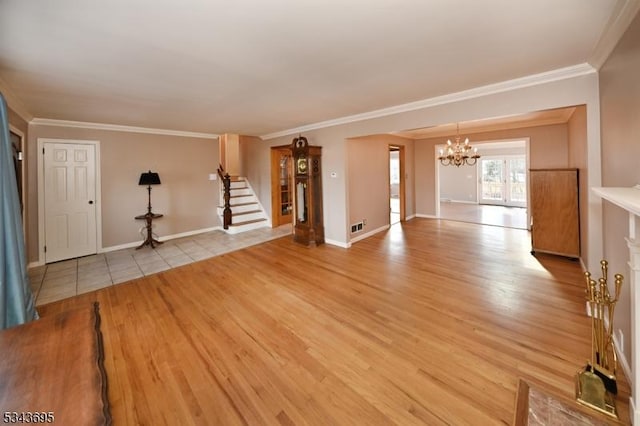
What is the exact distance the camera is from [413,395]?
166 centimetres

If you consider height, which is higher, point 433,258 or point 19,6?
point 19,6

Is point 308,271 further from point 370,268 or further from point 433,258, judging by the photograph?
point 433,258

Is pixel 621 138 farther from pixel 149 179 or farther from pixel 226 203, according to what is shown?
pixel 149 179

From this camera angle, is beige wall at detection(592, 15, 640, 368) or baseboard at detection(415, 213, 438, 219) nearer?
beige wall at detection(592, 15, 640, 368)

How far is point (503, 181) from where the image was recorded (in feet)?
32.8

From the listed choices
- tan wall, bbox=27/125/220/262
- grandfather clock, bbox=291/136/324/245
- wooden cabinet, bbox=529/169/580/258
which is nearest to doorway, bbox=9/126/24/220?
tan wall, bbox=27/125/220/262

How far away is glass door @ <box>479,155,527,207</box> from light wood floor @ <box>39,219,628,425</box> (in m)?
7.14

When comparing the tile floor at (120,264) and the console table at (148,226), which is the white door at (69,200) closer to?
the tile floor at (120,264)

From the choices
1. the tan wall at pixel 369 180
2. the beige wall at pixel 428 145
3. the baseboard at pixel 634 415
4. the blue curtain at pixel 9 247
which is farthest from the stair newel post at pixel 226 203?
the baseboard at pixel 634 415

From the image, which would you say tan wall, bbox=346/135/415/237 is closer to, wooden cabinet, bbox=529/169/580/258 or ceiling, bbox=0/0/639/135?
ceiling, bbox=0/0/639/135

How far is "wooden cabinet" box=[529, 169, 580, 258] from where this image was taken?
152 inches

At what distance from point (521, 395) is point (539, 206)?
143 inches

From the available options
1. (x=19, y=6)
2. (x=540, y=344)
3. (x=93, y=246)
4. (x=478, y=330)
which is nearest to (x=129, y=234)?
(x=93, y=246)

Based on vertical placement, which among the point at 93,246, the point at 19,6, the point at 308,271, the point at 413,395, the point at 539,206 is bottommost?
the point at 413,395
